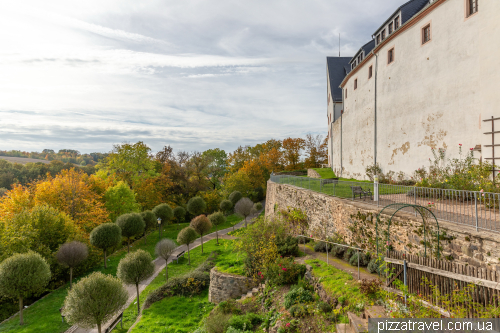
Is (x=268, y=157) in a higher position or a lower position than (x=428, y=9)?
lower

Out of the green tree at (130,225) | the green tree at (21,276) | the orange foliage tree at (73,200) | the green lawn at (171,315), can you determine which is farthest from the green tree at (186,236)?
the green tree at (21,276)

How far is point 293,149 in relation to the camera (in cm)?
5362

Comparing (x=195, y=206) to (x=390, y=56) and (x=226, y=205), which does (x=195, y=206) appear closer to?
(x=226, y=205)

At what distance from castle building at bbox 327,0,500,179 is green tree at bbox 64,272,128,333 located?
17942mm

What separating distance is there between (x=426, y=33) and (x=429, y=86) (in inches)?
125

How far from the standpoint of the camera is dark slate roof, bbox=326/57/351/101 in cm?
3406

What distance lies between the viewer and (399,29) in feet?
53.2

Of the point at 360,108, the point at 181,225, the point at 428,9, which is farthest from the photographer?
the point at 181,225

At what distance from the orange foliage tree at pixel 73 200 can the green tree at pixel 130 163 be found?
38.6 ft

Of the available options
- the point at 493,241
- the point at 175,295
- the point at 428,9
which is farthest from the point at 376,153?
the point at 175,295

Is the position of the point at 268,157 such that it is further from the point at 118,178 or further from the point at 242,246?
the point at 242,246

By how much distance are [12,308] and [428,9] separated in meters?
31.0

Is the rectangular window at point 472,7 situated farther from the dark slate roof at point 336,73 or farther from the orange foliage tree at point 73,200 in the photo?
the orange foliage tree at point 73,200

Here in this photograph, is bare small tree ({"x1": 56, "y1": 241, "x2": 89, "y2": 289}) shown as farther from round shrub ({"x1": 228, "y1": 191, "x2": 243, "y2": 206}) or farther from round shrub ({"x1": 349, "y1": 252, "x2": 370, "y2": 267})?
round shrub ({"x1": 228, "y1": 191, "x2": 243, "y2": 206})
